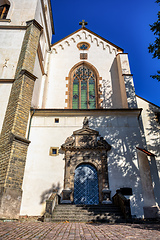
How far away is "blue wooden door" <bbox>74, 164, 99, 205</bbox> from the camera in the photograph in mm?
9617

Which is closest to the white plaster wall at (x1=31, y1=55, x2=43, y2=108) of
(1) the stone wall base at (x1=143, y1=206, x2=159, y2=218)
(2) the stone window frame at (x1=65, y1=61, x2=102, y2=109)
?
(2) the stone window frame at (x1=65, y1=61, x2=102, y2=109)

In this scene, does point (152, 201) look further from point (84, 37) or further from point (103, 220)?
point (84, 37)

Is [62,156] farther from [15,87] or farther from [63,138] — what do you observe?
[15,87]

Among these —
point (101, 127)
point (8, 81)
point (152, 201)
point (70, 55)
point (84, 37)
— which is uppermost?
point (84, 37)

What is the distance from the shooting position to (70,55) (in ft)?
55.2

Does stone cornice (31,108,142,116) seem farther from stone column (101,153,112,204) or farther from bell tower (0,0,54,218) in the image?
stone column (101,153,112,204)

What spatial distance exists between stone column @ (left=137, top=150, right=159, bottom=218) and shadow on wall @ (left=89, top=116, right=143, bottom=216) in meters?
0.29

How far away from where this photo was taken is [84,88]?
15.3m

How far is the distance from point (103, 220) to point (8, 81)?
838 cm

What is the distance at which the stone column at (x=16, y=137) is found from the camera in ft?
23.5

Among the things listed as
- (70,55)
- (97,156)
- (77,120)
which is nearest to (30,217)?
(97,156)

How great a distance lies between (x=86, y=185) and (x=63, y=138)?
9.82ft

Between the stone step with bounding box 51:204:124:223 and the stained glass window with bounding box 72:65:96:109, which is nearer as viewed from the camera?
the stone step with bounding box 51:204:124:223

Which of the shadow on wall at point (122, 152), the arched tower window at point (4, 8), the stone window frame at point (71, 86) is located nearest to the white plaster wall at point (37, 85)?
the stone window frame at point (71, 86)
